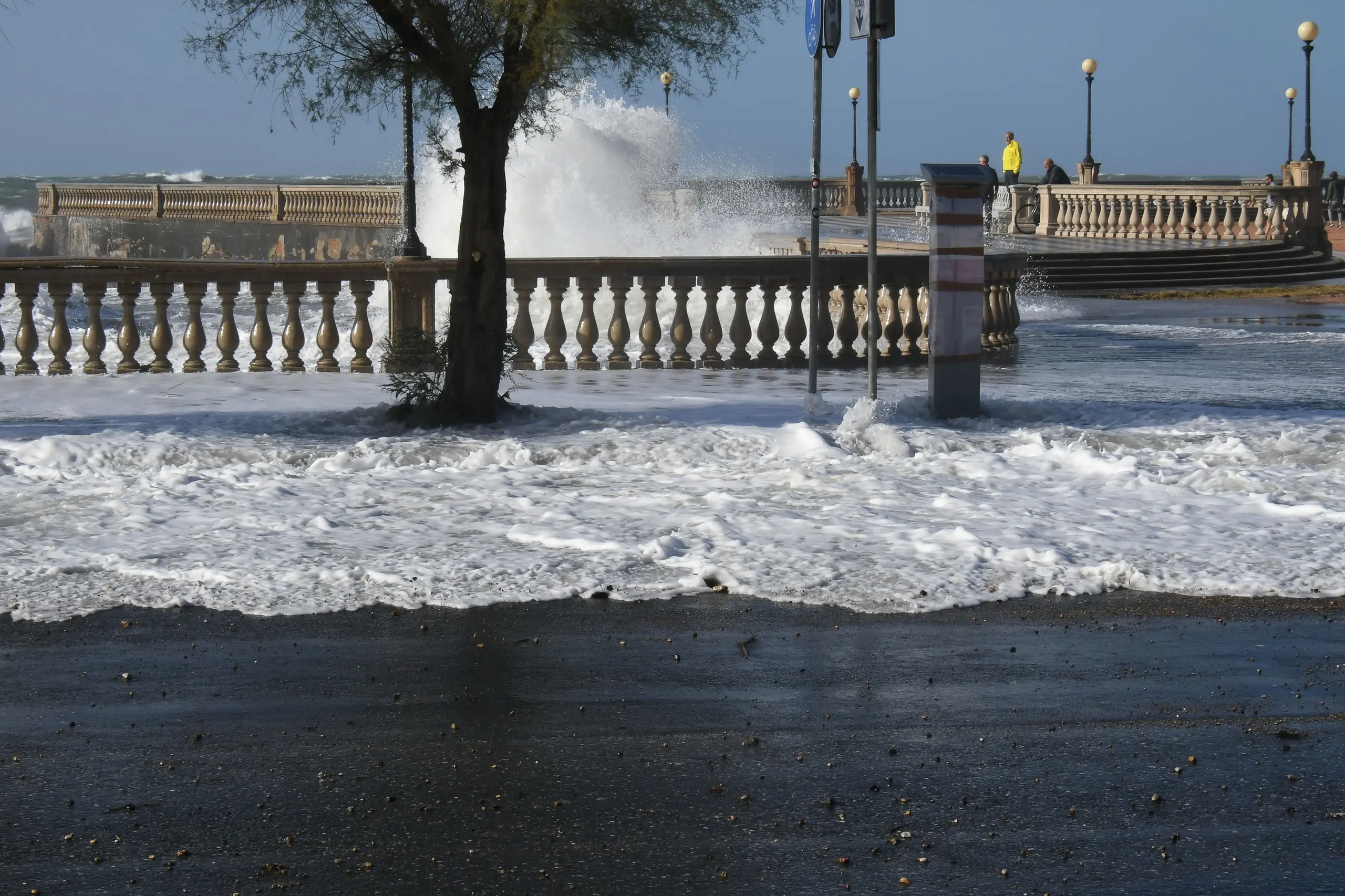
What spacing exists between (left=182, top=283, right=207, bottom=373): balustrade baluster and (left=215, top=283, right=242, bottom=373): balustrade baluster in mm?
154

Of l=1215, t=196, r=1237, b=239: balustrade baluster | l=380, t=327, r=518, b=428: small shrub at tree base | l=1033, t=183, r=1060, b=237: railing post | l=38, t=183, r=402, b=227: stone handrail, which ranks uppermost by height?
l=38, t=183, r=402, b=227: stone handrail

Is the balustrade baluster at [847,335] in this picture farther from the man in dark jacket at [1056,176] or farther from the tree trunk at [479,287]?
the man in dark jacket at [1056,176]

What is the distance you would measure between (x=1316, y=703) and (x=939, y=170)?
6.67 metres

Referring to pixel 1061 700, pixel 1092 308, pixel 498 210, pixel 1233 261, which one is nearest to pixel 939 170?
pixel 498 210

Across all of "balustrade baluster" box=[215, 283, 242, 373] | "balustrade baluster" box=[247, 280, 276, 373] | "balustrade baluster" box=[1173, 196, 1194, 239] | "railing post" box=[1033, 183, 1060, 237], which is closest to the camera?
"balustrade baluster" box=[215, 283, 242, 373]

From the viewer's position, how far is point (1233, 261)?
117 feet

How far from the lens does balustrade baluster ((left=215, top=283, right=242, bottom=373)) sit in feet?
49.8

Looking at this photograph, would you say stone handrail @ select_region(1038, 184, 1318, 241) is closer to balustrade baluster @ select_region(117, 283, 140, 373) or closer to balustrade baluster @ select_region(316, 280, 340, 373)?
balustrade baluster @ select_region(316, 280, 340, 373)

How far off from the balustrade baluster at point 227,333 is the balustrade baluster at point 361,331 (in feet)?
3.43

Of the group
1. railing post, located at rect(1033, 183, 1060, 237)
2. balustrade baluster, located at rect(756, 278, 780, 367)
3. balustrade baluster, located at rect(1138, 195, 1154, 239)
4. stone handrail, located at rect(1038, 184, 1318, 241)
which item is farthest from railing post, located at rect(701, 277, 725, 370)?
railing post, located at rect(1033, 183, 1060, 237)

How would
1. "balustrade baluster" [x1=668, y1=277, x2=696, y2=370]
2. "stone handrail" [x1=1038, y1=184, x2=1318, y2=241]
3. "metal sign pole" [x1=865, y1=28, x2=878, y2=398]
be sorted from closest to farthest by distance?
"metal sign pole" [x1=865, y1=28, x2=878, y2=398], "balustrade baluster" [x1=668, y1=277, x2=696, y2=370], "stone handrail" [x1=1038, y1=184, x2=1318, y2=241]

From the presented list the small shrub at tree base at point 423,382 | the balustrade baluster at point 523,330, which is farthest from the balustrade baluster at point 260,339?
the small shrub at tree base at point 423,382

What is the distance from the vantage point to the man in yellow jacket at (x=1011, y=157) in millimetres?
47219

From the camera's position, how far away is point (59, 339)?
1539 centimetres
